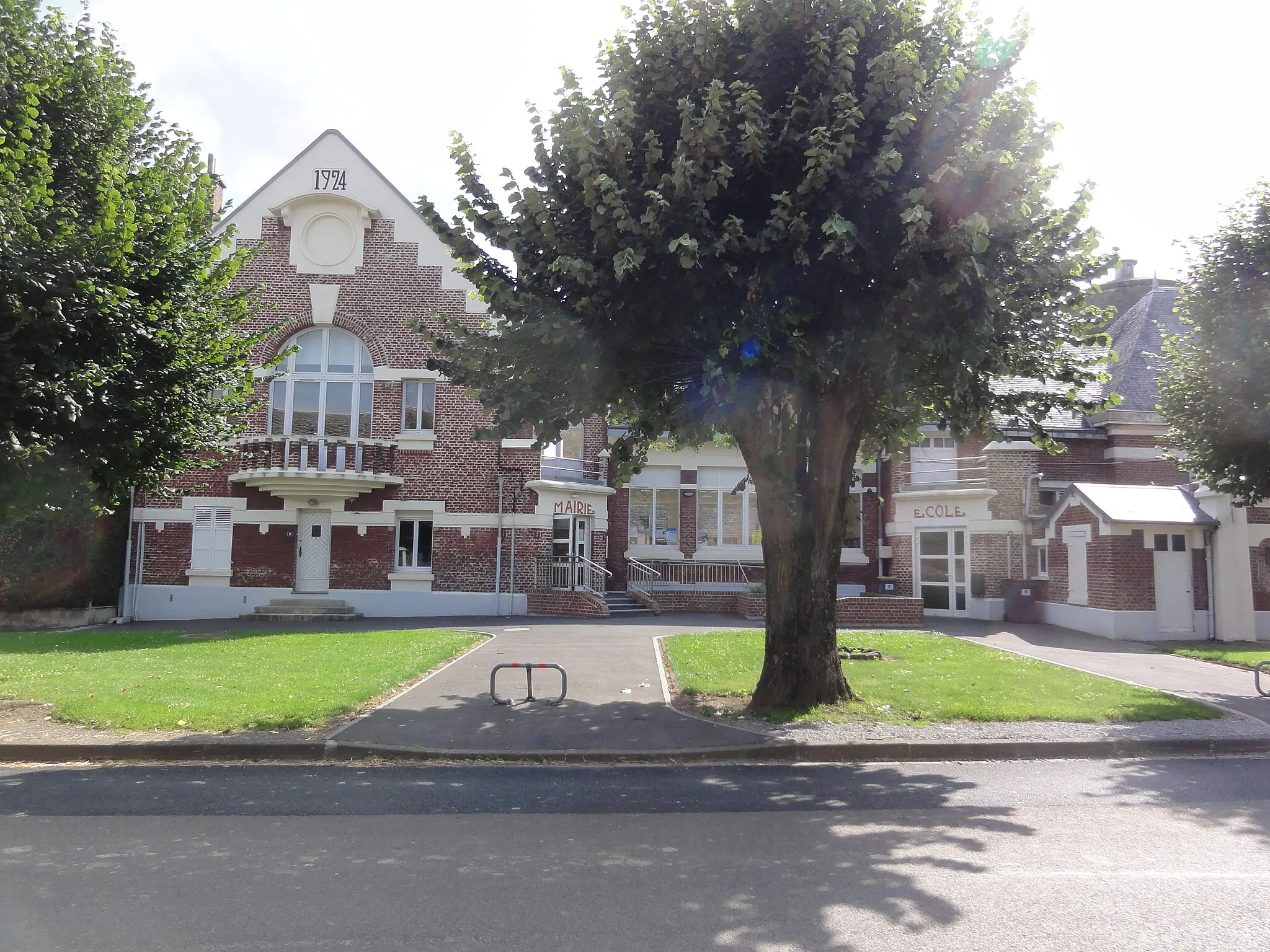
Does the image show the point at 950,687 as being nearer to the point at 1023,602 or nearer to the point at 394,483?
the point at 1023,602

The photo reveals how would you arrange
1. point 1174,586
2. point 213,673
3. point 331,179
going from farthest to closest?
point 331,179 < point 1174,586 < point 213,673

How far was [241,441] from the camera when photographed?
23.7 m

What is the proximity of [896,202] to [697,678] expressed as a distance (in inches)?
265

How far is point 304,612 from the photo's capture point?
23125 mm

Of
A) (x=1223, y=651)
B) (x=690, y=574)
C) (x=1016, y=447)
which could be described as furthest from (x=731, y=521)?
(x=1223, y=651)

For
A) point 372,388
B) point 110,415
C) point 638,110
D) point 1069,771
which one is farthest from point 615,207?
point 372,388

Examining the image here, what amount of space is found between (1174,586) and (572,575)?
47.7ft

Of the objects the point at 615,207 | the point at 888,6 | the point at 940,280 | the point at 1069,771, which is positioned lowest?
the point at 1069,771

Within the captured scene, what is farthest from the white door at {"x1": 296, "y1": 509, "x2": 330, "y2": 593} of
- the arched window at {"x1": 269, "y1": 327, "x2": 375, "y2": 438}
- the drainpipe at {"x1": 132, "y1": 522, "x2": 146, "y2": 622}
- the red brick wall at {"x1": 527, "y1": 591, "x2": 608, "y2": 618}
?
the red brick wall at {"x1": 527, "y1": 591, "x2": 608, "y2": 618}

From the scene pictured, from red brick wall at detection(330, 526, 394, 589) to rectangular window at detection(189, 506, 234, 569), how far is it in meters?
2.77

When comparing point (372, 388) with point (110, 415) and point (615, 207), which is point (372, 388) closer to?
point (110, 415)

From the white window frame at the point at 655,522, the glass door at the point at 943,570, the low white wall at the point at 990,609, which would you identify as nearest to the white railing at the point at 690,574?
the white window frame at the point at 655,522

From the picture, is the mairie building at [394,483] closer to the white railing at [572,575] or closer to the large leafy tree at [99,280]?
the white railing at [572,575]

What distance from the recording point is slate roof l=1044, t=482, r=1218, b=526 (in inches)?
778
